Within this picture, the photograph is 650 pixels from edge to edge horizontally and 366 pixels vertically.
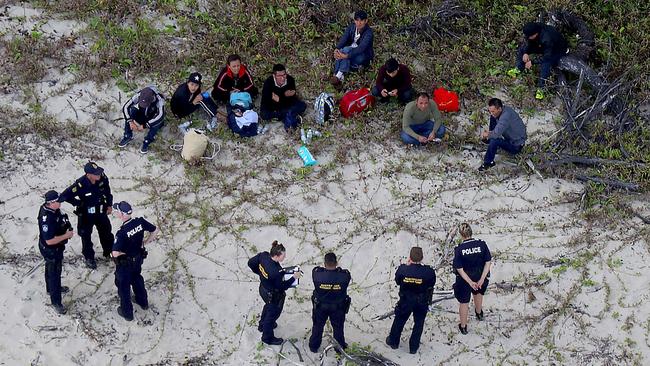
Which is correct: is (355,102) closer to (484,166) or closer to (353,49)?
(353,49)

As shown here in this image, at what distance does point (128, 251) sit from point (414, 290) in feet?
10.9

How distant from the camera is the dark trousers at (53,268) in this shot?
381 inches

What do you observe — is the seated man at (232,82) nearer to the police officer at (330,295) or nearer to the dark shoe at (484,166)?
the dark shoe at (484,166)

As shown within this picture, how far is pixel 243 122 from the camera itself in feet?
41.0

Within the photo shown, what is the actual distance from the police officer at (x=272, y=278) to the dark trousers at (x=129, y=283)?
144cm

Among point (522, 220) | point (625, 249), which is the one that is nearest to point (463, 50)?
point (522, 220)

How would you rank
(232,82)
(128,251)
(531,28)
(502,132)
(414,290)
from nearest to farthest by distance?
1. (414,290)
2. (128,251)
3. (502,132)
4. (232,82)
5. (531,28)

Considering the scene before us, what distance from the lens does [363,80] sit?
13508 millimetres

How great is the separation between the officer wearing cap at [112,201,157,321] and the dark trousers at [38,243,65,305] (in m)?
0.73

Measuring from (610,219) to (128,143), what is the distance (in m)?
7.16

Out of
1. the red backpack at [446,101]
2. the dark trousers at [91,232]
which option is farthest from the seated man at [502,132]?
the dark trousers at [91,232]

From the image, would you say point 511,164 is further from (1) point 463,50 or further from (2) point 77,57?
(2) point 77,57

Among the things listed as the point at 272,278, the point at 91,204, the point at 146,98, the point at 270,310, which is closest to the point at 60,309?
the point at 91,204

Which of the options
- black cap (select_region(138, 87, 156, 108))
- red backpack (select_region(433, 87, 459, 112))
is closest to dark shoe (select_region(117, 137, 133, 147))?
black cap (select_region(138, 87, 156, 108))
